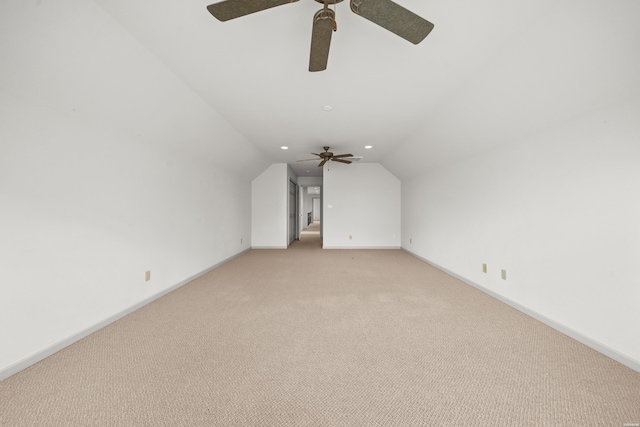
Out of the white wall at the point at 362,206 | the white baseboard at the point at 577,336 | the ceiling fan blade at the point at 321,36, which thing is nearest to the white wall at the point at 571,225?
the white baseboard at the point at 577,336

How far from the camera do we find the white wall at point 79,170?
141 centimetres

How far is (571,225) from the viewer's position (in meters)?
1.95

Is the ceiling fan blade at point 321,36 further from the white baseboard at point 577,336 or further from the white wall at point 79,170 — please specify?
the white baseboard at point 577,336

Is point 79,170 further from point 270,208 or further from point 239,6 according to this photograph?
point 270,208

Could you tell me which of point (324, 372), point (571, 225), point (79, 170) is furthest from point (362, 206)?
point (79, 170)

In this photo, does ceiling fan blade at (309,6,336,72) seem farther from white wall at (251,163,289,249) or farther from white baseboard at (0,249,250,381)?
white wall at (251,163,289,249)

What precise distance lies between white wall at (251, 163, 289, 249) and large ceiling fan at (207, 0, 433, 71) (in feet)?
16.6

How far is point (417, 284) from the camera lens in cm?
330

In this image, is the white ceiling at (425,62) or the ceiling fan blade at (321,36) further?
the white ceiling at (425,62)

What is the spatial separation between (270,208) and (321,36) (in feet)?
17.4

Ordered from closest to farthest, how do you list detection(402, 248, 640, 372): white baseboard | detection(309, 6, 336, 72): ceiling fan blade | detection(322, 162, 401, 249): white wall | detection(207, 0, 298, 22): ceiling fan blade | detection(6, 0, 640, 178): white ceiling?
detection(207, 0, 298, 22): ceiling fan blade
detection(309, 6, 336, 72): ceiling fan blade
detection(6, 0, 640, 178): white ceiling
detection(402, 248, 640, 372): white baseboard
detection(322, 162, 401, 249): white wall

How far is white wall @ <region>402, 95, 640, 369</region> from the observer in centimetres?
158

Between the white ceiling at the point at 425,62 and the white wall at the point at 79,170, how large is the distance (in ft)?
0.64

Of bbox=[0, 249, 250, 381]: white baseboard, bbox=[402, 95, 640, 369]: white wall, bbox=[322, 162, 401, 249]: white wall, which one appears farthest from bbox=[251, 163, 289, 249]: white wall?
bbox=[402, 95, 640, 369]: white wall
